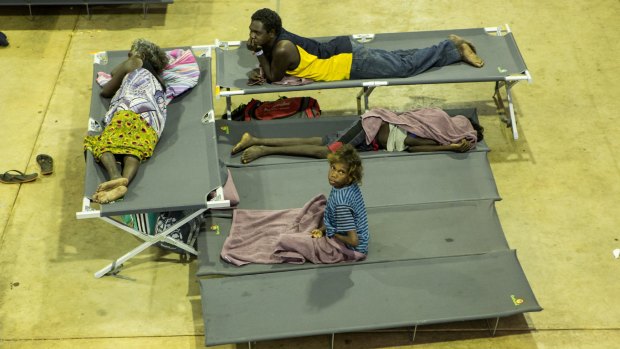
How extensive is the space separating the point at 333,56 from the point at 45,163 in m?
2.45

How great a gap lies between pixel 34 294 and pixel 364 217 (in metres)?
2.31

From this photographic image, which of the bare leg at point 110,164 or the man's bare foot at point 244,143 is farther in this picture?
the man's bare foot at point 244,143

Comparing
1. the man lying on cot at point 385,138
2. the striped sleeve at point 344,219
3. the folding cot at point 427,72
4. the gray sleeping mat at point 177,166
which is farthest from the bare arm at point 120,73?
the striped sleeve at point 344,219

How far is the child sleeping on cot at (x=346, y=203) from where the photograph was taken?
4.80m

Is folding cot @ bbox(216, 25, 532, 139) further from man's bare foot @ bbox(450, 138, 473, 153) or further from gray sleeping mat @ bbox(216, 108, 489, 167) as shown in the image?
man's bare foot @ bbox(450, 138, 473, 153)

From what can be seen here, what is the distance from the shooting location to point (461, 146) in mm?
6090

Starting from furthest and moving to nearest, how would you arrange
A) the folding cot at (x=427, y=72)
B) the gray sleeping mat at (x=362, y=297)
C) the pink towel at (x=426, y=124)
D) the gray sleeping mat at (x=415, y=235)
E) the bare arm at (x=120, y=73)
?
the folding cot at (x=427, y=72), the pink towel at (x=426, y=124), the bare arm at (x=120, y=73), the gray sleeping mat at (x=415, y=235), the gray sleeping mat at (x=362, y=297)

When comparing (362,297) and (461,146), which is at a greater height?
(461,146)

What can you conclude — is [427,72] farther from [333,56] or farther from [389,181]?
[389,181]

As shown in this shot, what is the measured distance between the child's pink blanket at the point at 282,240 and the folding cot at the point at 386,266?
7 centimetres

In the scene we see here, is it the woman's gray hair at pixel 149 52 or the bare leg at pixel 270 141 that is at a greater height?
the woman's gray hair at pixel 149 52

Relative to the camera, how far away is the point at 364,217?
16.7 feet

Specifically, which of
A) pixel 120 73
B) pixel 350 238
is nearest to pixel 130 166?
pixel 120 73

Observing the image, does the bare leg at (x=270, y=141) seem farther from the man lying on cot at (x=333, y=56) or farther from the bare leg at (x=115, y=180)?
the bare leg at (x=115, y=180)
